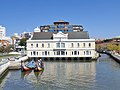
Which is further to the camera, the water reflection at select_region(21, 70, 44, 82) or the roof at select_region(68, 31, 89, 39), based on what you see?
the roof at select_region(68, 31, 89, 39)

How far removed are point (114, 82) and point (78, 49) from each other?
43027 mm

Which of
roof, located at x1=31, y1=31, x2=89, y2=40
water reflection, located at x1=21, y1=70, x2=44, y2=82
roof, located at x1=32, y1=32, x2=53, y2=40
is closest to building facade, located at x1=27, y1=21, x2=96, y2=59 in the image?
roof, located at x1=31, y1=31, x2=89, y2=40

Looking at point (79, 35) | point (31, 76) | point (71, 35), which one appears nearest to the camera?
point (31, 76)

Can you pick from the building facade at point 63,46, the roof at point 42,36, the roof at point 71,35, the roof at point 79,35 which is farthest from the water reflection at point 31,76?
the roof at point 42,36

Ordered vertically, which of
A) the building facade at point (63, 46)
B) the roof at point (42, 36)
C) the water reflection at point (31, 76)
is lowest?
the water reflection at point (31, 76)

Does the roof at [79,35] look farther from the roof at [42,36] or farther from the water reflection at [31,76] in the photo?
the water reflection at [31,76]

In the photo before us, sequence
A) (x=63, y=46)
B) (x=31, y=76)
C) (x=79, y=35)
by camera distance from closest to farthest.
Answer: (x=31, y=76) < (x=63, y=46) < (x=79, y=35)

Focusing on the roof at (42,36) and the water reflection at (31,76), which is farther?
the roof at (42,36)

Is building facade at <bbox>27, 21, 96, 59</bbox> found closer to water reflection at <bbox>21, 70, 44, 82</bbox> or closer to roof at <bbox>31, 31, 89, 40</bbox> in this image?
roof at <bbox>31, 31, 89, 40</bbox>

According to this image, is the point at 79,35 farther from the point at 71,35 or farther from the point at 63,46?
the point at 63,46

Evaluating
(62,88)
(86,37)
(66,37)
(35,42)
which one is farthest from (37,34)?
(62,88)

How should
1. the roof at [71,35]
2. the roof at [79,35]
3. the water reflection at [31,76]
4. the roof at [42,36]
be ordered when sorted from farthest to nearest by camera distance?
the roof at [42,36] < the roof at [71,35] < the roof at [79,35] < the water reflection at [31,76]

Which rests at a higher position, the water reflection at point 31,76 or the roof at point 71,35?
the roof at point 71,35

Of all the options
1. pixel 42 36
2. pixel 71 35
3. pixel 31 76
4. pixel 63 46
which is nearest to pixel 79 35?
pixel 71 35
